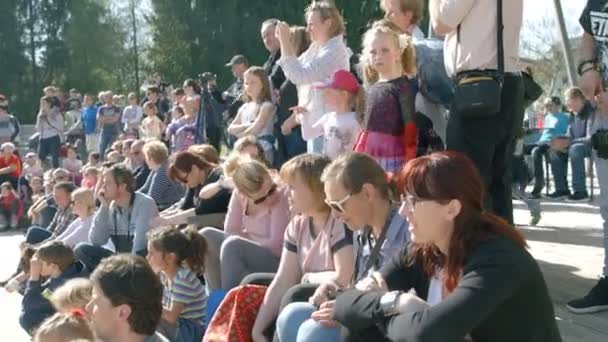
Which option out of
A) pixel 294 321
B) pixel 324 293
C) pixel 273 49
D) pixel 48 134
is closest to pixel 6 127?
pixel 48 134

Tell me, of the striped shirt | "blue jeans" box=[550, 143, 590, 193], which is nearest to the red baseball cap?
the striped shirt

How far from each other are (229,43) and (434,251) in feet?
107

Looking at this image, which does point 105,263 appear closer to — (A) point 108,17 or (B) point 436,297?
(B) point 436,297

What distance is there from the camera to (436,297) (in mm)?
2865

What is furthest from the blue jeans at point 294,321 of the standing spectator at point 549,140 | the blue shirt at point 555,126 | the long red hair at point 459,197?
the blue shirt at point 555,126

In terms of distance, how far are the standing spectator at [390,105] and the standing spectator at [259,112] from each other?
2461mm

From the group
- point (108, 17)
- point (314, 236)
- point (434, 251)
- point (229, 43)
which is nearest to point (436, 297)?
point (434, 251)

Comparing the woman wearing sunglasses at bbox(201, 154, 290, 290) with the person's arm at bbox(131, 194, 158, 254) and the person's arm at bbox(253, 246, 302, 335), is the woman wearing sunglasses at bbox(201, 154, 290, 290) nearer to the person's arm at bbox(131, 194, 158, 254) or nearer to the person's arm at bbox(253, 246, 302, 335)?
the person's arm at bbox(253, 246, 302, 335)

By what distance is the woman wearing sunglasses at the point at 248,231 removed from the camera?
16.5 feet

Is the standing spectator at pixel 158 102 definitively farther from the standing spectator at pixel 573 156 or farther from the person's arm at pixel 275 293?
the person's arm at pixel 275 293

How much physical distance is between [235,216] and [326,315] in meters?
2.32

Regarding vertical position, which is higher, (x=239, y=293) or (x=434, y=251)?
(x=434, y=251)

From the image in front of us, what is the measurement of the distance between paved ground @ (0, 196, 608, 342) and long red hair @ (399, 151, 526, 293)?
1.91 meters

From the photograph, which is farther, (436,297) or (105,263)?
(105,263)
